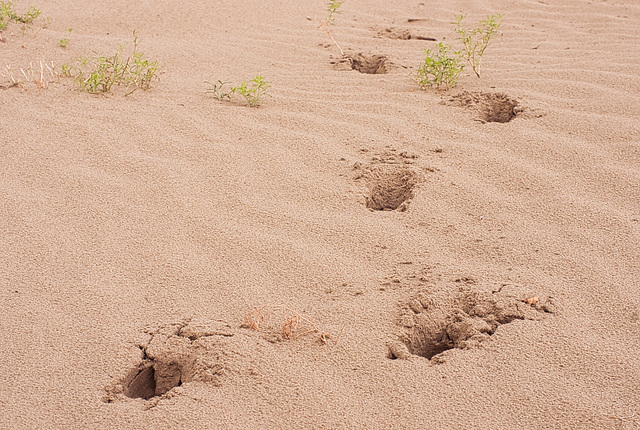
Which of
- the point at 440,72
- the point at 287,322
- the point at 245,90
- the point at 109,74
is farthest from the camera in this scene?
the point at 109,74

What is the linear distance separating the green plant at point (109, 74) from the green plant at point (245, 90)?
1.42 feet

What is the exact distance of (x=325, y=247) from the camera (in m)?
2.62

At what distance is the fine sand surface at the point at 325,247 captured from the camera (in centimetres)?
195

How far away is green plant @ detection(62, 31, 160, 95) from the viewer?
391cm

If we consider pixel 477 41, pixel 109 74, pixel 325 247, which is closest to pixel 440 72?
pixel 477 41

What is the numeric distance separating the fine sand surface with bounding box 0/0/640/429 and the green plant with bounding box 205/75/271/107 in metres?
0.09

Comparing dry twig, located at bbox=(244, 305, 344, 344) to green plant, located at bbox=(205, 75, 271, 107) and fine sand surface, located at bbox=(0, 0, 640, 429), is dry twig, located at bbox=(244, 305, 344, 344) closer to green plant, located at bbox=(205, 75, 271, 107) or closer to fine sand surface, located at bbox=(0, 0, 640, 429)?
fine sand surface, located at bbox=(0, 0, 640, 429)

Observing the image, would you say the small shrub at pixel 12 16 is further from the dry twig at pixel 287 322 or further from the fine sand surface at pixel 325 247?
the dry twig at pixel 287 322

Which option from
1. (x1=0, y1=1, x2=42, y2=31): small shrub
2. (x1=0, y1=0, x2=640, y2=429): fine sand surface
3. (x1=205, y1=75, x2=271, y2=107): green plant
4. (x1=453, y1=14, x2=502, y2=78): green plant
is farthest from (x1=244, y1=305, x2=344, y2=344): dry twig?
(x1=0, y1=1, x2=42, y2=31): small shrub

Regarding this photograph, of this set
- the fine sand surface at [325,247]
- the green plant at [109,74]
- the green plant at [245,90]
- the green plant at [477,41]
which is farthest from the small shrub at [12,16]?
the green plant at [477,41]

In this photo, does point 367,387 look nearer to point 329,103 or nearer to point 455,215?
point 455,215

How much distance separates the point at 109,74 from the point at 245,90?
1.04 metres

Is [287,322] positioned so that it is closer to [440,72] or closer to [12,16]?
[440,72]

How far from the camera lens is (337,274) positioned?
2465mm
